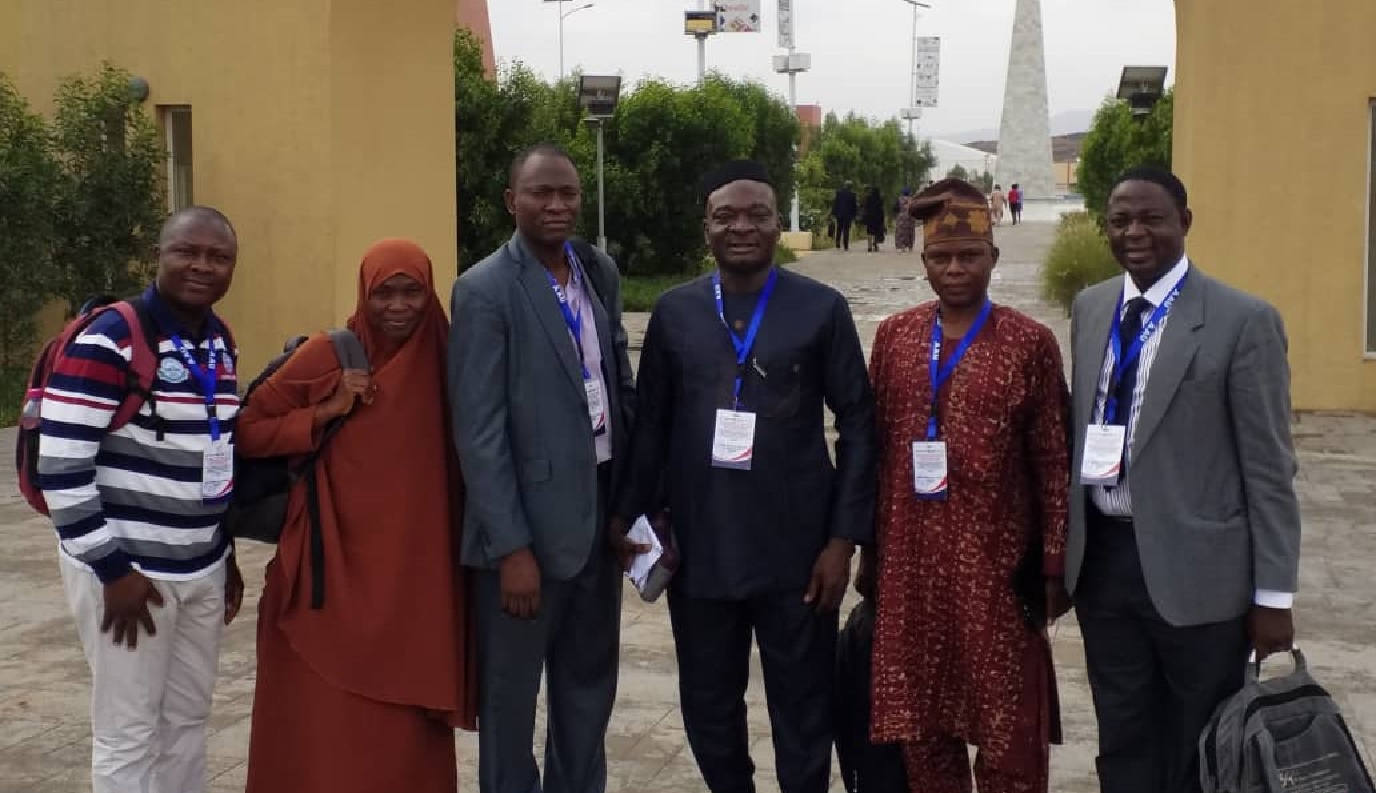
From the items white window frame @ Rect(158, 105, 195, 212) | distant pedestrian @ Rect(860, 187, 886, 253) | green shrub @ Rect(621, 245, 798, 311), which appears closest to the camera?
white window frame @ Rect(158, 105, 195, 212)

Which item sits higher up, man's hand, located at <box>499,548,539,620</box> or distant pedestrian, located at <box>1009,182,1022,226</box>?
distant pedestrian, located at <box>1009,182,1022,226</box>

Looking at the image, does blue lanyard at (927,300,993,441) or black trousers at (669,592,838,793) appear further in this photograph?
black trousers at (669,592,838,793)

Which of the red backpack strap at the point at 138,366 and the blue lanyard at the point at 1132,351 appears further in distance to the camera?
the blue lanyard at the point at 1132,351

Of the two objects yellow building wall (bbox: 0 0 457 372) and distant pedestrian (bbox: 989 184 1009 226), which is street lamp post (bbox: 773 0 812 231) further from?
yellow building wall (bbox: 0 0 457 372)

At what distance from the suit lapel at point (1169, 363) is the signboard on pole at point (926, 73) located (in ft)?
214

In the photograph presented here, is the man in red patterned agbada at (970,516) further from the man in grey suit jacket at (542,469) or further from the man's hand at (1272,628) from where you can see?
the man in grey suit jacket at (542,469)

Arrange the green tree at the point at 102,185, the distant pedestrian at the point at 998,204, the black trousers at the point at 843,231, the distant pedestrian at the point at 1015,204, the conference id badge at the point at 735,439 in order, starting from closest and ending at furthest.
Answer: the conference id badge at the point at 735,439 → the green tree at the point at 102,185 → the distant pedestrian at the point at 998,204 → the black trousers at the point at 843,231 → the distant pedestrian at the point at 1015,204

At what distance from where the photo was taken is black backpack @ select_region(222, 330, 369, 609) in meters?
3.89

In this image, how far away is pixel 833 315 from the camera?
13.4 feet

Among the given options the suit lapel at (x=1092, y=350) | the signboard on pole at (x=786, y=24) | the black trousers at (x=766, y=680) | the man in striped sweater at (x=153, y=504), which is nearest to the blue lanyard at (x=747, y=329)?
the black trousers at (x=766, y=680)

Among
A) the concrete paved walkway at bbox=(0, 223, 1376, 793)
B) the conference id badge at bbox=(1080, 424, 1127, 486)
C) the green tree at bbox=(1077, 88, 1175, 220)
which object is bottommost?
the concrete paved walkway at bbox=(0, 223, 1376, 793)

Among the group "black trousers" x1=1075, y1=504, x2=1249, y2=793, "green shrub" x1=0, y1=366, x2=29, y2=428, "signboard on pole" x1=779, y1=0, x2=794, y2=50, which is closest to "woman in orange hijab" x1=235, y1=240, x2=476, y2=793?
"black trousers" x1=1075, y1=504, x2=1249, y2=793

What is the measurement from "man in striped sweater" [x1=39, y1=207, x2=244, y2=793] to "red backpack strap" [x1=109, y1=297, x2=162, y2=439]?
1 centimetres

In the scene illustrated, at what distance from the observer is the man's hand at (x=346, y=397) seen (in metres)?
3.84
